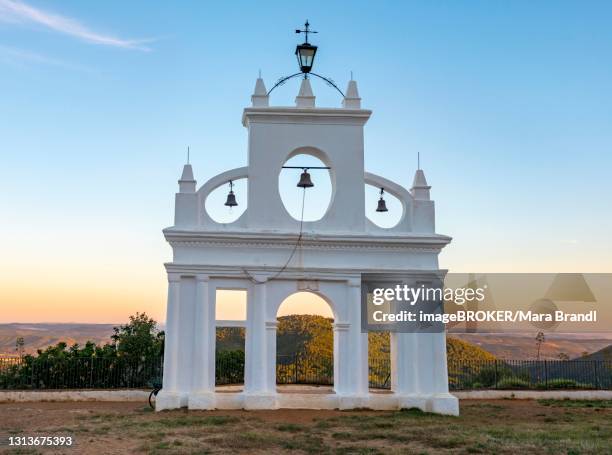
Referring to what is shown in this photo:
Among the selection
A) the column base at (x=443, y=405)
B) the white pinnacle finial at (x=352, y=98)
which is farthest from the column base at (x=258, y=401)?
the white pinnacle finial at (x=352, y=98)

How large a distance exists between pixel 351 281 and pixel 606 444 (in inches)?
282

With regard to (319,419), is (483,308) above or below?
above

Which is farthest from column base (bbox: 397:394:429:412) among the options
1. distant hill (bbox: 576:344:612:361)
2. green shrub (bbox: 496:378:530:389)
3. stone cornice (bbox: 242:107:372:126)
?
distant hill (bbox: 576:344:612:361)

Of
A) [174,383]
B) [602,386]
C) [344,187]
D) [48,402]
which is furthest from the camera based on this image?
[602,386]

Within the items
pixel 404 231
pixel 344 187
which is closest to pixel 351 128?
pixel 344 187

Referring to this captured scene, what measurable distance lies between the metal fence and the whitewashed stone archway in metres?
5.25

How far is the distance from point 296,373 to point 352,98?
10.0 metres

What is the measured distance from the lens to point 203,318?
56.7 ft

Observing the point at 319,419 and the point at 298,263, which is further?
the point at 298,263

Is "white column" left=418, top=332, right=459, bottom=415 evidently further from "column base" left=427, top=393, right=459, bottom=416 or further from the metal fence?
the metal fence

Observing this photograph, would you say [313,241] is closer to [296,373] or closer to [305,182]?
[305,182]

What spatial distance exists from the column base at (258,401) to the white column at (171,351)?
63.2 inches

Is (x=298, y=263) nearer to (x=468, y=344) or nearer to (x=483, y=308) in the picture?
(x=483, y=308)

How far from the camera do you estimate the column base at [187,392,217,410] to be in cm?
1677
